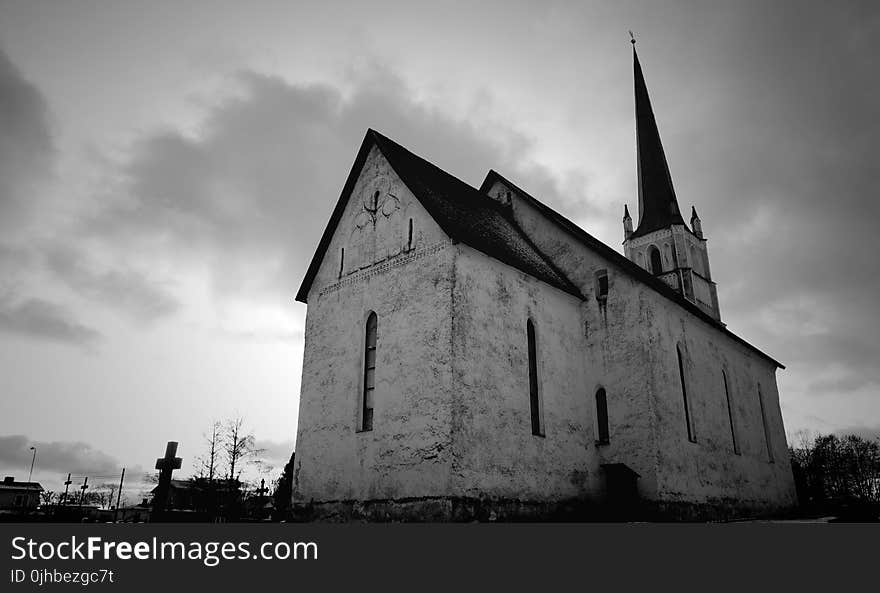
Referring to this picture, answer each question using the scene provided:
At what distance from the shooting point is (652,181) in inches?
2031

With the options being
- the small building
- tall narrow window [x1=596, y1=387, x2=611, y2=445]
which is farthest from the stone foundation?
the small building

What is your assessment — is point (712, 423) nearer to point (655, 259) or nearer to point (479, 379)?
point (479, 379)

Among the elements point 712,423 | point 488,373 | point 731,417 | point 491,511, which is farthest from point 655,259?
point 491,511

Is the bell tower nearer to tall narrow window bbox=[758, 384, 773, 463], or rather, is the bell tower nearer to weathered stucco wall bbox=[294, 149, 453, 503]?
tall narrow window bbox=[758, 384, 773, 463]

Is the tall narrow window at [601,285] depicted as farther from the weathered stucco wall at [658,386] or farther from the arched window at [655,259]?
the arched window at [655,259]

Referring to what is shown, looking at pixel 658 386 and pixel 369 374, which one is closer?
pixel 369 374

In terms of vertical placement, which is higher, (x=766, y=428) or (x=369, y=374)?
(x=369, y=374)

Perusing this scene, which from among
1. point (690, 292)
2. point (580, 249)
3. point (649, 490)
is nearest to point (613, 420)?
point (649, 490)

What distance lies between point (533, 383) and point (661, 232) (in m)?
36.3

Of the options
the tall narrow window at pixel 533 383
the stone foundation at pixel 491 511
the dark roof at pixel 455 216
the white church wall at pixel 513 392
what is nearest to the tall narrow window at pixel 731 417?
the stone foundation at pixel 491 511

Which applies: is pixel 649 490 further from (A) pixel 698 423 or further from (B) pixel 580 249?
(B) pixel 580 249

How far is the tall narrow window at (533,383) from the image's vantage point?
688 inches

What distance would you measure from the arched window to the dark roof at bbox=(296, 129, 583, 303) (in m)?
29.9

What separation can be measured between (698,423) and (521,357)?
8625mm
